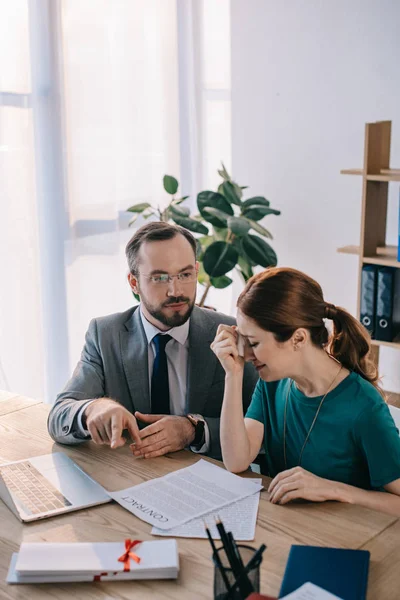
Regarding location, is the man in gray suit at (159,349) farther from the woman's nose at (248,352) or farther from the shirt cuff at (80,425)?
the woman's nose at (248,352)

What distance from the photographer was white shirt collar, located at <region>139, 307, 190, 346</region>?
2068mm

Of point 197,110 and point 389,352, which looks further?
point 197,110

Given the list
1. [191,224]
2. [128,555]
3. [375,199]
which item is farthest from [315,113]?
[128,555]

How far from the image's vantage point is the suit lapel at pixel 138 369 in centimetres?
204

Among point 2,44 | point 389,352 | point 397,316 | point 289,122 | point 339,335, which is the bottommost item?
point 389,352

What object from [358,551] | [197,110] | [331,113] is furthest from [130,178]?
[358,551]

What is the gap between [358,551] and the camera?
1.31 metres

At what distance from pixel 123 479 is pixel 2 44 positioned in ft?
6.82

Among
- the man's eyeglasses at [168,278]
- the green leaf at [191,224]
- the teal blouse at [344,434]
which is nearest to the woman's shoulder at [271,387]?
the teal blouse at [344,434]

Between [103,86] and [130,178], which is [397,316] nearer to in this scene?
[130,178]

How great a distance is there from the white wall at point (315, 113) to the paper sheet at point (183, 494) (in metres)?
2.20

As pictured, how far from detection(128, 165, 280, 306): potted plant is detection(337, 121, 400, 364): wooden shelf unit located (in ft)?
1.29

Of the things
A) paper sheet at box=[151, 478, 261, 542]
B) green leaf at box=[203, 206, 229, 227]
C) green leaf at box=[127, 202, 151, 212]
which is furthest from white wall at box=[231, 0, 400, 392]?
paper sheet at box=[151, 478, 261, 542]

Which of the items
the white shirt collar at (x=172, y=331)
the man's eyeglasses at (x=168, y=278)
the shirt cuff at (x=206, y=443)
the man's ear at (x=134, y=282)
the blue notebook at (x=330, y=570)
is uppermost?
the man's eyeglasses at (x=168, y=278)
